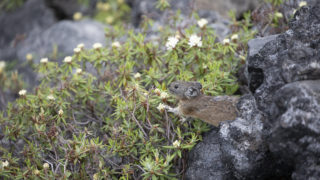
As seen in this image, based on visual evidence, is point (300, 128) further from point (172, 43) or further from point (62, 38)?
point (62, 38)

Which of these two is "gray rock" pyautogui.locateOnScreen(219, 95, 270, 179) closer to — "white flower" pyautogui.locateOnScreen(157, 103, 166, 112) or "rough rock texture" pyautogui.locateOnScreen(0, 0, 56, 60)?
"white flower" pyautogui.locateOnScreen(157, 103, 166, 112)

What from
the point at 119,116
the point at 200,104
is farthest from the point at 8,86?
the point at 200,104

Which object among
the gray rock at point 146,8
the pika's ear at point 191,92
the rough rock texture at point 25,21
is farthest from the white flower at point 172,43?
the rough rock texture at point 25,21

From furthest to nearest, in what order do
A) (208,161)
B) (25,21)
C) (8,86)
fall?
(25,21) < (8,86) < (208,161)

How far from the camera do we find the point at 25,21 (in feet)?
32.2

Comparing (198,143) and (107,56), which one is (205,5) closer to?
(107,56)

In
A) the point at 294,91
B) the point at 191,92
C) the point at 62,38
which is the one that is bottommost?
the point at 62,38

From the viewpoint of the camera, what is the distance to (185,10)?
721 cm

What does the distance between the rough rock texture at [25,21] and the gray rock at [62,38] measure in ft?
3.38

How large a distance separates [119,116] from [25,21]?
6595 mm

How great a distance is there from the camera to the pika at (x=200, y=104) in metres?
4.27

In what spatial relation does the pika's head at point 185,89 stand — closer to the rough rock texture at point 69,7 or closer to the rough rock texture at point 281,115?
the rough rock texture at point 281,115

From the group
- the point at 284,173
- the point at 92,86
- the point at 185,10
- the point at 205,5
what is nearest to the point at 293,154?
the point at 284,173

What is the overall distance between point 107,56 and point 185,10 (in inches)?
93.9
